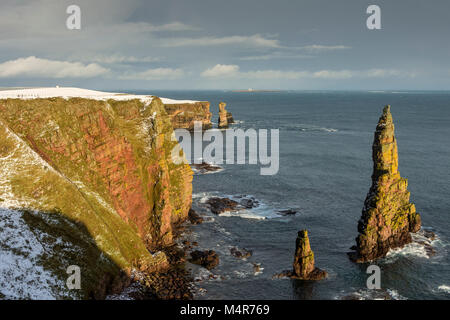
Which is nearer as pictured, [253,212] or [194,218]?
[194,218]

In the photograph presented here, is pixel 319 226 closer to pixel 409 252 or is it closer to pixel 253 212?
pixel 253 212

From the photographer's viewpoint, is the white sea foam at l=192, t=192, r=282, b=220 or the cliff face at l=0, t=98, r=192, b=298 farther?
the white sea foam at l=192, t=192, r=282, b=220

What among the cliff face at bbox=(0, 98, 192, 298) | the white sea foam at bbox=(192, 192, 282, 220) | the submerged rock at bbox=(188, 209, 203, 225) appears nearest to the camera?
the cliff face at bbox=(0, 98, 192, 298)

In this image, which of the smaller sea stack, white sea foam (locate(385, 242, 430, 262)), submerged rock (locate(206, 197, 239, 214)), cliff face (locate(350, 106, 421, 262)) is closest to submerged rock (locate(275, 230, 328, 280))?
the smaller sea stack

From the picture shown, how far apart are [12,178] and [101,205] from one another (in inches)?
452

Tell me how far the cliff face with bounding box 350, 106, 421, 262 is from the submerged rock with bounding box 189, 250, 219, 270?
76.9 ft

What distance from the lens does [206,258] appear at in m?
61.0

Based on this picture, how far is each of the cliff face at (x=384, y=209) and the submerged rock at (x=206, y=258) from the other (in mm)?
23450

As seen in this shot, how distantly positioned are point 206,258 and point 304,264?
1578 cm
